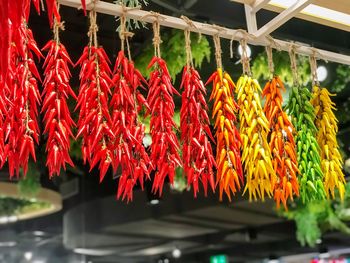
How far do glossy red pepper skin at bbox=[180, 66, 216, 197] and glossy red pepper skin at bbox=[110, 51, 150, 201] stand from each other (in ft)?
0.58

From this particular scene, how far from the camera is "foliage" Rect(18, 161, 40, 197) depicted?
5284mm

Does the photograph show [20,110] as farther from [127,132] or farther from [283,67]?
[283,67]

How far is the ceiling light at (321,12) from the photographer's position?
7.42ft

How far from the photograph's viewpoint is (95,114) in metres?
1.76

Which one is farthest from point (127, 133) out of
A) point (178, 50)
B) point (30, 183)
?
point (30, 183)

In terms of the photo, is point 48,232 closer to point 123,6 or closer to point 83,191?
point 83,191

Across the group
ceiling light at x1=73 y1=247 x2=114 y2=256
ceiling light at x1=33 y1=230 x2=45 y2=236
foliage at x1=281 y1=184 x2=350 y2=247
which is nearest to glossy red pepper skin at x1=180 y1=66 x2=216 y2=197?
foliage at x1=281 y1=184 x2=350 y2=247

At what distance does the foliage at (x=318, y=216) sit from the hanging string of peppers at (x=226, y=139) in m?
4.30

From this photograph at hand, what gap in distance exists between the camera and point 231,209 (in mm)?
8609

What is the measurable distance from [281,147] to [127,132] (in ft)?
2.15

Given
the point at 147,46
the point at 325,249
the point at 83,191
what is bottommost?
the point at 325,249

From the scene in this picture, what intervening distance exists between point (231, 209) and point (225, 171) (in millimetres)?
6793

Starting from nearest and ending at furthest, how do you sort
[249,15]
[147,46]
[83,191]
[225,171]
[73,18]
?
1. [225,171]
2. [249,15]
3. [73,18]
4. [147,46]
5. [83,191]

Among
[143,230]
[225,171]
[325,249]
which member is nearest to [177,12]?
[225,171]
